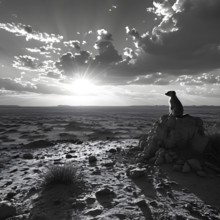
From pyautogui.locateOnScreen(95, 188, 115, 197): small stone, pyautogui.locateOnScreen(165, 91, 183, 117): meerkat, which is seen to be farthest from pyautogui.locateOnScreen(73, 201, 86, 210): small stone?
pyautogui.locateOnScreen(165, 91, 183, 117): meerkat

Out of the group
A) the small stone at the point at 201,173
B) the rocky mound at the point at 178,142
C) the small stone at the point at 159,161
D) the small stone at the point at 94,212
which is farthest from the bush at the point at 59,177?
the small stone at the point at 201,173

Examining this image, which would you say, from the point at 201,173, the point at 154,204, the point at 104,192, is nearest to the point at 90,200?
the point at 104,192

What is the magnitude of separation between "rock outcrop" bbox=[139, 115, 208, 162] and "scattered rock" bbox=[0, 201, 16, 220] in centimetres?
628

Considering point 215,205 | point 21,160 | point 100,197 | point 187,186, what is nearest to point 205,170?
point 187,186

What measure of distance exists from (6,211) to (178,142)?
321 inches

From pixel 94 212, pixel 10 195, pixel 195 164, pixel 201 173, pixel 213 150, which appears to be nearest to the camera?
pixel 94 212

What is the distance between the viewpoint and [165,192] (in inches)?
254

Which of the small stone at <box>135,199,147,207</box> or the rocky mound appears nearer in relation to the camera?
the small stone at <box>135,199,147,207</box>

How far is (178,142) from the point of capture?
1008 centimetres

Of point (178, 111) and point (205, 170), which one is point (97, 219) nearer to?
point (205, 170)

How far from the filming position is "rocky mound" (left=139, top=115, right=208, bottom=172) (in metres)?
9.18

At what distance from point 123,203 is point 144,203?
62 centimetres

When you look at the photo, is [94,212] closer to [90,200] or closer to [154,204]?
[90,200]

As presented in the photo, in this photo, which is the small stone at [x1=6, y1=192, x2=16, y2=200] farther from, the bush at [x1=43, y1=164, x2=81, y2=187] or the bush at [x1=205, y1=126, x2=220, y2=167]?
the bush at [x1=205, y1=126, x2=220, y2=167]
